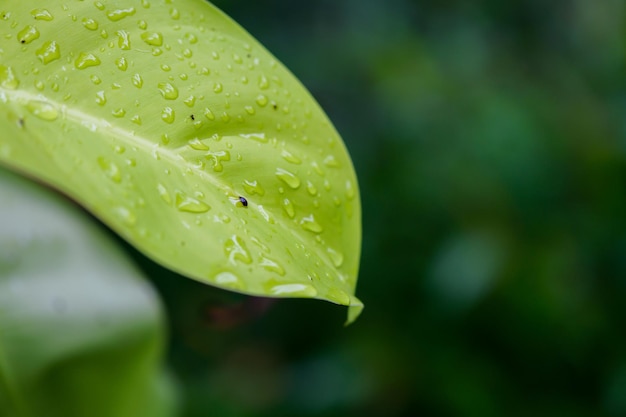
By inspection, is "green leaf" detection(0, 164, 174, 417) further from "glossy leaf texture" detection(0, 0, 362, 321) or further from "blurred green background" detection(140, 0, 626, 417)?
"blurred green background" detection(140, 0, 626, 417)

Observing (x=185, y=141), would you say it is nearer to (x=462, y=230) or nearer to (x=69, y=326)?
(x=69, y=326)

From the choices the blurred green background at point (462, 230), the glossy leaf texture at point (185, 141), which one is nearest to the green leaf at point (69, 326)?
the glossy leaf texture at point (185, 141)

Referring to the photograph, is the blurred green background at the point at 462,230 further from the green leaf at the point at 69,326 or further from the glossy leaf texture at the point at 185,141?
the glossy leaf texture at the point at 185,141

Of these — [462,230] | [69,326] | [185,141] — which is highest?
[185,141]

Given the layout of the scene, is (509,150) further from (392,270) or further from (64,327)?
(64,327)

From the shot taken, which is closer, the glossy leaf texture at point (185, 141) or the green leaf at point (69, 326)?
the glossy leaf texture at point (185, 141)

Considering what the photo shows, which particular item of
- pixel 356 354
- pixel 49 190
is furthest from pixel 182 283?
pixel 49 190

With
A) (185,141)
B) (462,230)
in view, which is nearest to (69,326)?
(185,141)
